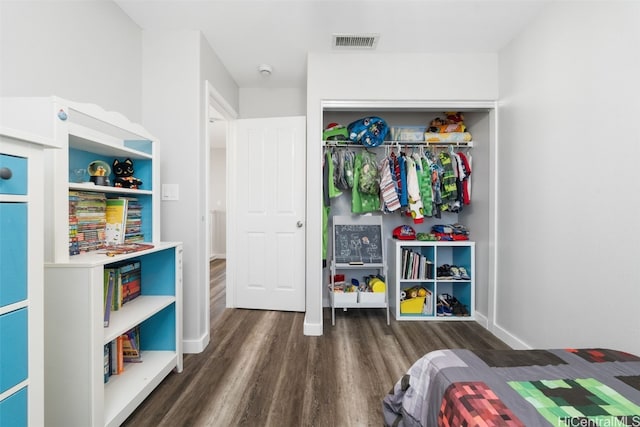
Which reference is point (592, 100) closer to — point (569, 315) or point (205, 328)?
point (569, 315)

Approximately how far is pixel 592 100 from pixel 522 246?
1.06 metres

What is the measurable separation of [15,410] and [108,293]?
28.0 inches

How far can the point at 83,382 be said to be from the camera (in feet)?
3.76

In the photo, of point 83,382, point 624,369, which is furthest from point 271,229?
point 624,369

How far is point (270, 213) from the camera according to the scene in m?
2.93

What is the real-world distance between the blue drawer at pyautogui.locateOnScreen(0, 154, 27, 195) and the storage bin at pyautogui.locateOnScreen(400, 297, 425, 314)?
2.80 m

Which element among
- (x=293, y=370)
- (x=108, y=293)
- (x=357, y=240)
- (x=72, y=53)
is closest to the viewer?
(x=108, y=293)

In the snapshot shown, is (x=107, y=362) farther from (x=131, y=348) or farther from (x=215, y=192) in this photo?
(x=215, y=192)

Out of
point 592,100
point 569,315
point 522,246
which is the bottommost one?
point 569,315

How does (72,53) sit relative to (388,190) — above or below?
above

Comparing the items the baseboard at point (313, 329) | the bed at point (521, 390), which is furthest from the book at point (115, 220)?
the bed at point (521, 390)

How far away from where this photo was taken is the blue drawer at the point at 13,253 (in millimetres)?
765

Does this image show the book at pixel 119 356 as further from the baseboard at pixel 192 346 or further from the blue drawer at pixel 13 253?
the blue drawer at pixel 13 253

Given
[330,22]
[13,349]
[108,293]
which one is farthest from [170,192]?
[330,22]
